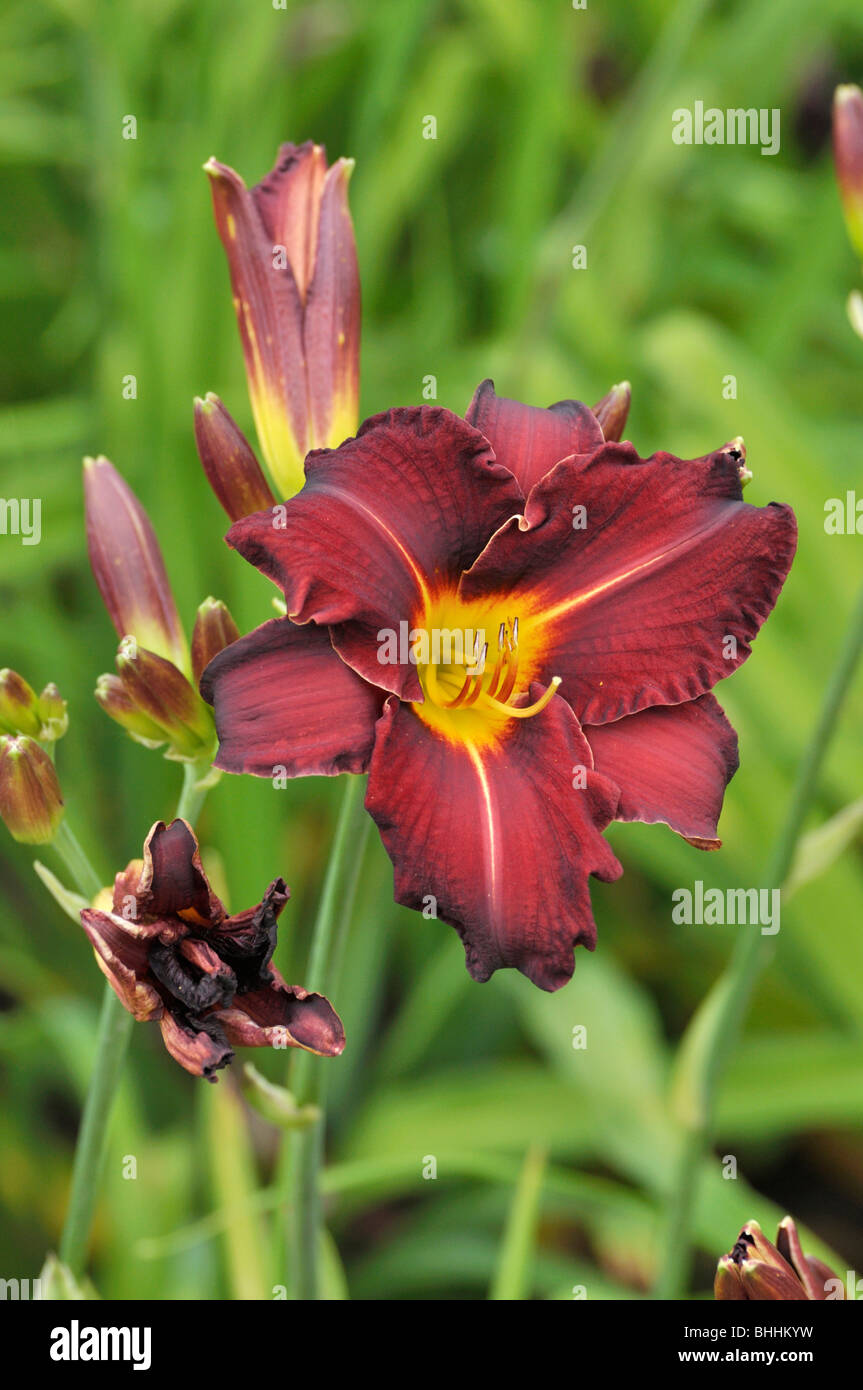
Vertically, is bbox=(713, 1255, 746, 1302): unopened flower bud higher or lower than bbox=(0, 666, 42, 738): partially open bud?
lower

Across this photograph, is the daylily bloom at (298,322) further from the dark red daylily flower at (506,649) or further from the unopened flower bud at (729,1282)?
the unopened flower bud at (729,1282)

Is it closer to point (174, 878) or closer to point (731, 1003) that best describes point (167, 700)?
point (174, 878)

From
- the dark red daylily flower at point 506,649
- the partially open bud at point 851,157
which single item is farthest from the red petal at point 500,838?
the partially open bud at point 851,157

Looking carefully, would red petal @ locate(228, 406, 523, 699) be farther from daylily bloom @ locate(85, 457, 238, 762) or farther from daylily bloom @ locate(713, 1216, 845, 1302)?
daylily bloom @ locate(713, 1216, 845, 1302)

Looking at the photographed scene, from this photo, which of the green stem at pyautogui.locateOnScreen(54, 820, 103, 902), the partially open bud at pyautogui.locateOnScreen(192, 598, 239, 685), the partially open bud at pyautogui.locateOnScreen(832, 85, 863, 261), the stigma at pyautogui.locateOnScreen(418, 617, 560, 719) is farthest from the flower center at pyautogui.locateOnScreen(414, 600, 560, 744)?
the partially open bud at pyautogui.locateOnScreen(832, 85, 863, 261)

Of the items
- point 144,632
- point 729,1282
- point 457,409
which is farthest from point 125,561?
point 457,409

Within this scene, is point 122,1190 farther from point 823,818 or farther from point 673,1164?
point 823,818
